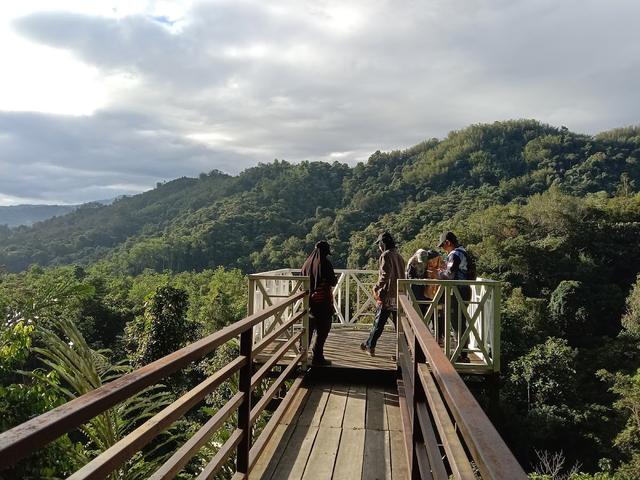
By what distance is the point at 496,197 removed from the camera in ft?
201

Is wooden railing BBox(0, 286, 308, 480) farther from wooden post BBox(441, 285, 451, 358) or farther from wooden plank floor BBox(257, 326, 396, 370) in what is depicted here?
wooden post BBox(441, 285, 451, 358)

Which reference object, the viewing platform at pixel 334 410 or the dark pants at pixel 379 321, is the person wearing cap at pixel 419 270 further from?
the dark pants at pixel 379 321

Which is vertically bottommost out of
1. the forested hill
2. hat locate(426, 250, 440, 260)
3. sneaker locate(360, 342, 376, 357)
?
sneaker locate(360, 342, 376, 357)

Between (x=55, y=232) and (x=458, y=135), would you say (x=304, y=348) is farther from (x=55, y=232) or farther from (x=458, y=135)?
(x=55, y=232)

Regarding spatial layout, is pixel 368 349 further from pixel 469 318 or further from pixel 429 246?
pixel 429 246

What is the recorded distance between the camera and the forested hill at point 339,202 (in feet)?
192

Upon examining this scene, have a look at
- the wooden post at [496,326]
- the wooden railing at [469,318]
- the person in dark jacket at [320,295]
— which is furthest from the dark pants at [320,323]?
the wooden post at [496,326]

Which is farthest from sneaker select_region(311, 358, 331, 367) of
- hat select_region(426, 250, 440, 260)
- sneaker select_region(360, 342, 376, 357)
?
hat select_region(426, 250, 440, 260)

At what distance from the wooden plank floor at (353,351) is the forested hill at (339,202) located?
33.3m

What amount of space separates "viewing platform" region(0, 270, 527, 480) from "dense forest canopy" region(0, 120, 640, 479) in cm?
146

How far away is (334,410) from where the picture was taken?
4402 mm

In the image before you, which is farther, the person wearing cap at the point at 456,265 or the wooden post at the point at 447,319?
the person wearing cap at the point at 456,265

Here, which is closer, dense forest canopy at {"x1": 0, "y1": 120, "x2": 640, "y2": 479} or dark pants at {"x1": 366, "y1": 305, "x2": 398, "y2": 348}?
dark pants at {"x1": 366, "y1": 305, "x2": 398, "y2": 348}

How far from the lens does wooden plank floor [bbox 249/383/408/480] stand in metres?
3.17
